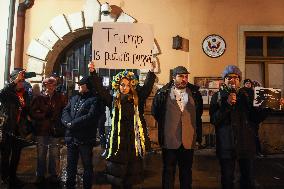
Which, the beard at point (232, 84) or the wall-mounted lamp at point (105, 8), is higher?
the wall-mounted lamp at point (105, 8)

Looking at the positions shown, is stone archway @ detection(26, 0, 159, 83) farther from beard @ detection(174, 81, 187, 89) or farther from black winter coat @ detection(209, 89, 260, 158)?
black winter coat @ detection(209, 89, 260, 158)

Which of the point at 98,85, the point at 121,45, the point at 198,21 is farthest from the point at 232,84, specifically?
the point at 198,21

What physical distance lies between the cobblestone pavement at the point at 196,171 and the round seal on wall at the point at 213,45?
107 inches

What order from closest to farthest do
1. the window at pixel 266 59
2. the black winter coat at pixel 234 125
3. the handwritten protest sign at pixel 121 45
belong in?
the black winter coat at pixel 234 125, the handwritten protest sign at pixel 121 45, the window at pixel 266 59

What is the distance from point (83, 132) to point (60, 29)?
5.64 meters

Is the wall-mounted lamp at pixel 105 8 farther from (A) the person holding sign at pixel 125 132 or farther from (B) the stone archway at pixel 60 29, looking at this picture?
(A) the person holding sign at pixel 125 132

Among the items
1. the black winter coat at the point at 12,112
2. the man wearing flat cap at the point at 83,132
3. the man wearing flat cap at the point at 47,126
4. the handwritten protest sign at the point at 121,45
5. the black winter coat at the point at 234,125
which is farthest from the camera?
the man wearing flat cap at the point at 47,126

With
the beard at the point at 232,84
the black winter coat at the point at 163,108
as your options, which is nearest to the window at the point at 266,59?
the beard at the point at 232,84

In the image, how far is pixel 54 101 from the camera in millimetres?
5781

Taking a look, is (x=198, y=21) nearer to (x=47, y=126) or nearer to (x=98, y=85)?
(x=47, y=126)

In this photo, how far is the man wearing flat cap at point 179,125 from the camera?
4676 mm

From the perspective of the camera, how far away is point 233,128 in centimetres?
463

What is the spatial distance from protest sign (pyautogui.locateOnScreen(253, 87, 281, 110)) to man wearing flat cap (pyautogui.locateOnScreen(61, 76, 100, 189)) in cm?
217

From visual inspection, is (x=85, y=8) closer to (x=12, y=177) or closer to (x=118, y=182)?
(x=12, y=177)
